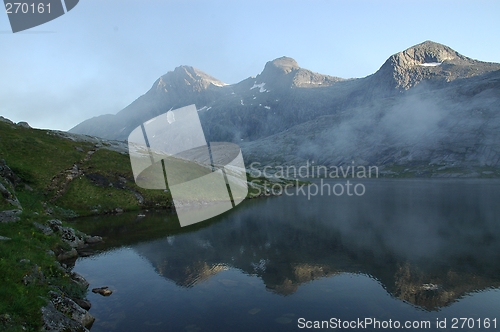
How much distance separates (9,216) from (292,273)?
105 feet

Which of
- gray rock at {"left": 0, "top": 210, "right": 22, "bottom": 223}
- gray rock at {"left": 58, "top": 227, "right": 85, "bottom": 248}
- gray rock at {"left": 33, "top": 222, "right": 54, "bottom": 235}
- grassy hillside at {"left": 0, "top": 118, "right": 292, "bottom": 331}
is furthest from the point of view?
gray rock at {"left": 58, "top": 227, "right": 85, "bottom": 248}

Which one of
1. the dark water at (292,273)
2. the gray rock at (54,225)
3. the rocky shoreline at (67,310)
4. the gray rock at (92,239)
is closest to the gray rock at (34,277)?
the rocky shoreline at (67,310)

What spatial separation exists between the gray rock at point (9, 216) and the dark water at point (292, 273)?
857 centimetres

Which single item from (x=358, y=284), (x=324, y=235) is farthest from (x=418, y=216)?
(x=358, y=284)

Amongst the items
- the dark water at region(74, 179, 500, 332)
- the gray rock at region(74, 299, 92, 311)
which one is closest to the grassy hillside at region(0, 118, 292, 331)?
the gray rock at region(74, 299, 92, 311)

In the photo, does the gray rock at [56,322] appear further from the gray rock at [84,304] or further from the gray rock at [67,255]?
the gray rock at [67,255]

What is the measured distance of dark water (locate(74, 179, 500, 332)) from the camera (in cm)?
2377

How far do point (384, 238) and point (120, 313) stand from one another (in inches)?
1562

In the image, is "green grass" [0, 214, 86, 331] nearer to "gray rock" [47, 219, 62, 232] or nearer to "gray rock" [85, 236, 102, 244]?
"gray rock" [47, 219, 62, 232]

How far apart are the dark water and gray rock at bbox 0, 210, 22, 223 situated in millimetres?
8565

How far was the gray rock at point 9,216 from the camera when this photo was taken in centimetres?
3163

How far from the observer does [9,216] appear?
107 ft

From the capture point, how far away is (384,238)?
156 ft

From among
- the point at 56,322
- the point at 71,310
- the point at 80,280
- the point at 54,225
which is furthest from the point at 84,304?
the point at 54,225
